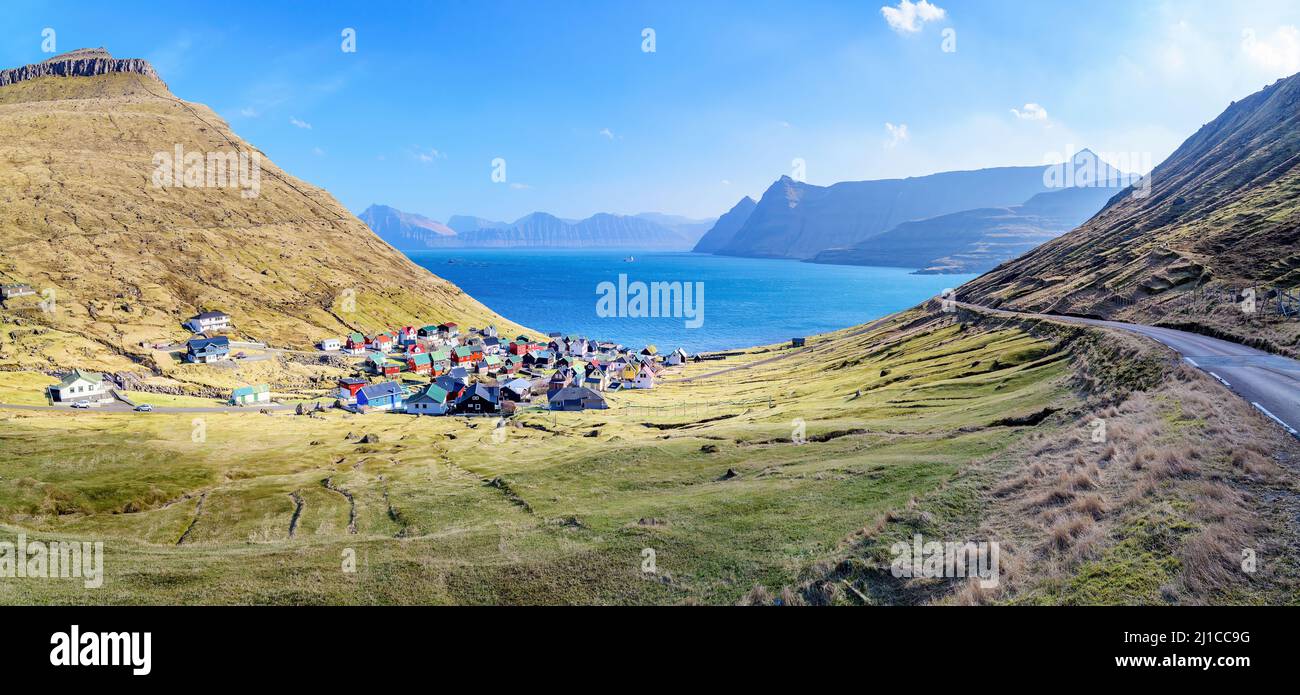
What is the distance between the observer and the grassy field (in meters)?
20.4

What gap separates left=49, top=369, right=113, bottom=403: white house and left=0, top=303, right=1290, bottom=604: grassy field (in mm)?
11706

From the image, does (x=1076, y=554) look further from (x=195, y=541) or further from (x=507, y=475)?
(x=195, y=541)

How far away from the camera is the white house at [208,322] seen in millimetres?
140000

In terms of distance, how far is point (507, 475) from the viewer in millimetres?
47000

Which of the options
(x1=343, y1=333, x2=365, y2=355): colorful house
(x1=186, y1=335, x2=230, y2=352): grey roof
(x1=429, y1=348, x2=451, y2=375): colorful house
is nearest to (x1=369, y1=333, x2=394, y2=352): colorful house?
(x1=343, y1=333, x2=365, y2=355): colorful house

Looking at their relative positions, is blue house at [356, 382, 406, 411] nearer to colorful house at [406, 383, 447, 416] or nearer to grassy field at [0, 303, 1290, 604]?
colorful house at [406, 383, 447, 416]

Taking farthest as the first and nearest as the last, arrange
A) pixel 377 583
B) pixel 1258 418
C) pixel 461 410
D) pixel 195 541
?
pixel 461 410 < pixel 195 541 < pixel 1258 418 < pixel 377 583

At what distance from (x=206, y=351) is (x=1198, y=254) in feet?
598

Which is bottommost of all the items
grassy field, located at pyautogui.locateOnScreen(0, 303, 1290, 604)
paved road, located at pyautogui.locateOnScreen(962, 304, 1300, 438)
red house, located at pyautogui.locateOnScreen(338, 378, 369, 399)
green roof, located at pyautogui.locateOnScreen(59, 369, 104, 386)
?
grassy field, located at pyautogui.locateOnScreen(0, 303, 1290, 604)

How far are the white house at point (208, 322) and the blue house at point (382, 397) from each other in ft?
250
